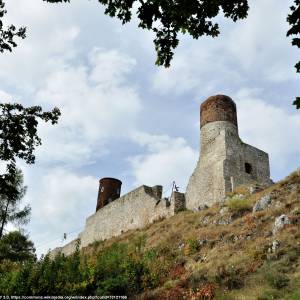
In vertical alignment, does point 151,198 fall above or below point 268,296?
above

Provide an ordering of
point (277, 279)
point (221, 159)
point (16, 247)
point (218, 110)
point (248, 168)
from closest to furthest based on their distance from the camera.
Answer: point (277, 279) < point (221, 159) < point (248, 168) < point (218, 110) < point (16, 247)

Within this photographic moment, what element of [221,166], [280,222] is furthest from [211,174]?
[280,222]

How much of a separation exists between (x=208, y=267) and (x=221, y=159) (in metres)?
11.8

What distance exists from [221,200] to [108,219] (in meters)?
13.2

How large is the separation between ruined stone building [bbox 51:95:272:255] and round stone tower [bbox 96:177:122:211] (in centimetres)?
469

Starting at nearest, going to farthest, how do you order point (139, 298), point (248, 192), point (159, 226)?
1. point (139, 298)
2. point (248, 192)
3. point (159, 226)

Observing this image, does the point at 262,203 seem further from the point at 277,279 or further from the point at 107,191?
the point at 107,191

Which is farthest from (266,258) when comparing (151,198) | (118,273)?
(151,198)

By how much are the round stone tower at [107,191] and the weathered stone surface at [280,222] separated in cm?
2324

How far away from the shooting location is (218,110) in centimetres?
2678

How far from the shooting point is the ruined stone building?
2361cm

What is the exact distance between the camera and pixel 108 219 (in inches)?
1283

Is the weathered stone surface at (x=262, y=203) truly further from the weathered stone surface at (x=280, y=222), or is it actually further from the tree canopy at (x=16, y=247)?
the tree canopy at (x=16, y=247)

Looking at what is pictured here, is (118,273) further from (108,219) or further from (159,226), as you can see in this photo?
(108,219)
